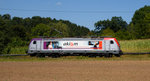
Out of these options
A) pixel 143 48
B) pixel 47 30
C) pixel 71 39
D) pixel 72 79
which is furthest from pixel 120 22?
pixel 72 79

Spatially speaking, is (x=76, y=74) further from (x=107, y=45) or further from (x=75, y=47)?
(x=75, y=47)

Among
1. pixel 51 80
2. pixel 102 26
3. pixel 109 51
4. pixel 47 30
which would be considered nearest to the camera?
pixel 51 80

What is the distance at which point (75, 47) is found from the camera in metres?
32.4

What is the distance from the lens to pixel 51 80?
12.0m

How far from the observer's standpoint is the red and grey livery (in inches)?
1241

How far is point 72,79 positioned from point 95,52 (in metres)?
19.7

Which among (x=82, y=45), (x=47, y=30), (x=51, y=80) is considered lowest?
(x=51, y=80)

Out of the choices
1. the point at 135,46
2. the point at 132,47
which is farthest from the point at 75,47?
the point at 135,46

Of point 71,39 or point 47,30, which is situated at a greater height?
point 47,30

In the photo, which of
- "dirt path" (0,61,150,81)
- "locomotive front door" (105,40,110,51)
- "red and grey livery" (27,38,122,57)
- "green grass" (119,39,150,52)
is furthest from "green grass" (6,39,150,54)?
"dirt path" (0,61,150,81)

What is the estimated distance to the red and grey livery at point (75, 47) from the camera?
3152cm

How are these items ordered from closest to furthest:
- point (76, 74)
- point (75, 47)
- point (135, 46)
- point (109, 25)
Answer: point (76, 74) → point (75, 47) → point (135, 46) → point (109, 25)

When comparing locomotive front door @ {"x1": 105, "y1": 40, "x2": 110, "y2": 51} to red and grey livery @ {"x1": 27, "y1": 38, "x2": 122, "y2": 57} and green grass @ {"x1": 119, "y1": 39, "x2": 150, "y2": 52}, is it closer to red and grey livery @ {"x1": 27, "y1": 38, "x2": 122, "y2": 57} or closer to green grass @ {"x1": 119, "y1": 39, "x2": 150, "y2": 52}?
red and grey livery @ {"x1": 27, "y1": 38, "x2": 122, "y2": 57}

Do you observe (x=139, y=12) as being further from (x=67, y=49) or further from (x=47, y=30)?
(x=67, y=49)
